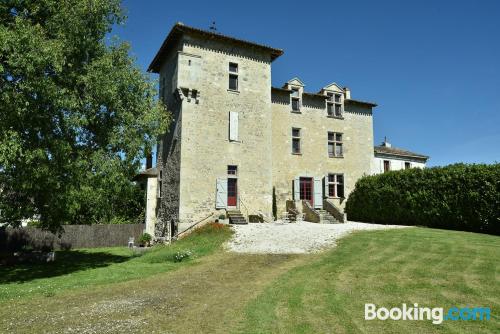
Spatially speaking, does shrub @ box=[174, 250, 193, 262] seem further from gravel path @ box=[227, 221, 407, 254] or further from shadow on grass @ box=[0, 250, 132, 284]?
shadow on grass @ box=[0, 250, 132, 284]

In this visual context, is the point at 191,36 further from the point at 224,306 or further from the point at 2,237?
the point at 224,306

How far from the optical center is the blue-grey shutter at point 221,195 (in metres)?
20.3

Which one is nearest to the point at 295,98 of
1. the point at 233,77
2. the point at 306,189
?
the point at 233,77

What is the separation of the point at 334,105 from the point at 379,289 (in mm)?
20283

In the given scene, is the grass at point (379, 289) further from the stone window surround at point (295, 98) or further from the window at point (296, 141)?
the stone window surround at point (295, 98)

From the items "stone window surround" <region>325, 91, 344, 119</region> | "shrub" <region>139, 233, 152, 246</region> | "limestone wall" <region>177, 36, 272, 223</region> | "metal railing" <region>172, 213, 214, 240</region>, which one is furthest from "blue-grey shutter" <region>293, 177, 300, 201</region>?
"shrub" <region>139, 233, 152, 246</region>

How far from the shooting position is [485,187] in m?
17.2

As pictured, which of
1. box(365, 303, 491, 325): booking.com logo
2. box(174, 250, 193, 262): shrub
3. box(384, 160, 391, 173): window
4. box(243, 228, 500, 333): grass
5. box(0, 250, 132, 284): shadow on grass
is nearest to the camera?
box(243, 228, 500, 333): grass

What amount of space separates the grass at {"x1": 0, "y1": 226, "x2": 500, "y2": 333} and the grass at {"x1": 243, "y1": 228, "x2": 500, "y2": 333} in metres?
0.02

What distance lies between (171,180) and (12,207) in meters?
9.29

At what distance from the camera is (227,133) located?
69.4 ft

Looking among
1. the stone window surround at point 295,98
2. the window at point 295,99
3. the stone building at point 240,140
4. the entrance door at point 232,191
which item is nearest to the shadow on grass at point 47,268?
the stone building at point 240,140

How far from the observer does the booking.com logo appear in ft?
20.0

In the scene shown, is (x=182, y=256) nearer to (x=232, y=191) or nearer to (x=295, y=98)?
(x=232, y=191)
